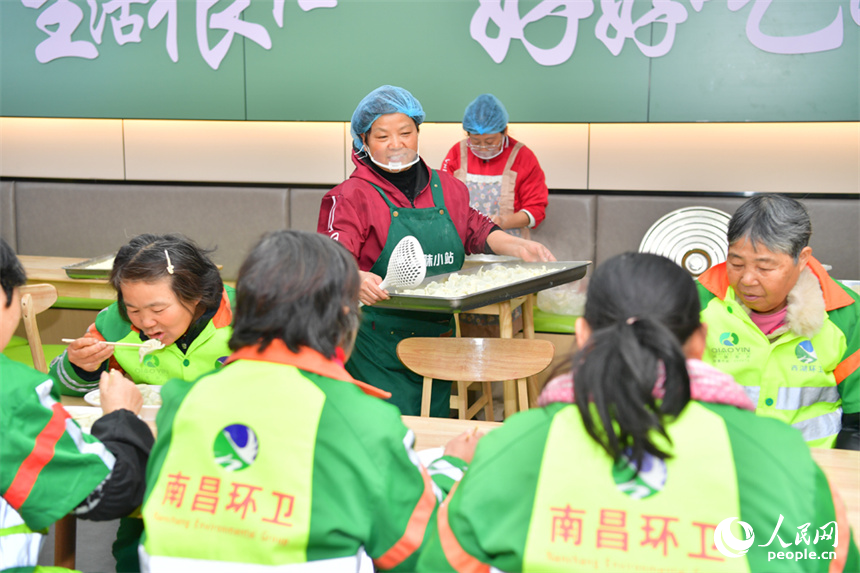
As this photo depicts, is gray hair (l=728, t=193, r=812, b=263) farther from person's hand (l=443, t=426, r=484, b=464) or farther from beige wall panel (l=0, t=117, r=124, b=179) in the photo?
beige wall panel (l=0, t=117, r=124, b=179)

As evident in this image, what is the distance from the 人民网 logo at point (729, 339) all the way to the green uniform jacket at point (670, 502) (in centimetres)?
96

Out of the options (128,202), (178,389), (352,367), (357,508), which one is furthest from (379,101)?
(128,202)

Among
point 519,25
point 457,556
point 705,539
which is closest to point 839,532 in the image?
point 705,539

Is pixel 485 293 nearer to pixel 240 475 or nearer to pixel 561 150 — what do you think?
pixel 240 475

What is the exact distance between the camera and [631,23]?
4473mm

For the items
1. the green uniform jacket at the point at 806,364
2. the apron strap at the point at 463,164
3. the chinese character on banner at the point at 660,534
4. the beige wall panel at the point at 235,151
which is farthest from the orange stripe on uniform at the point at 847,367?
the beige wall panel at the point at 235,151

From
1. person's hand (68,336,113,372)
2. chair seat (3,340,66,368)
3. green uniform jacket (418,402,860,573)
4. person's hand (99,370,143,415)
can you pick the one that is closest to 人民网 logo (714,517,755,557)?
green uniform jacket (418,402,860,573)

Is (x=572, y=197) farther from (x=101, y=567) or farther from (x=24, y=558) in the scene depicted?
(x=24, y=558)

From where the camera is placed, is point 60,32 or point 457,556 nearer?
point 457,556

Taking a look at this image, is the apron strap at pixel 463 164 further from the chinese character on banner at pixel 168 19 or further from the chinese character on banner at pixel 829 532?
the chinese character on banner at pixel 829 532

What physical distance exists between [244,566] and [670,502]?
2.21 ft

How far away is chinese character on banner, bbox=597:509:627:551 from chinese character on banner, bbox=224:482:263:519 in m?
0.53

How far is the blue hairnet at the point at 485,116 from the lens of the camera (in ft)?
13.5

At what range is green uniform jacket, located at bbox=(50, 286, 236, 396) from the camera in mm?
2145
